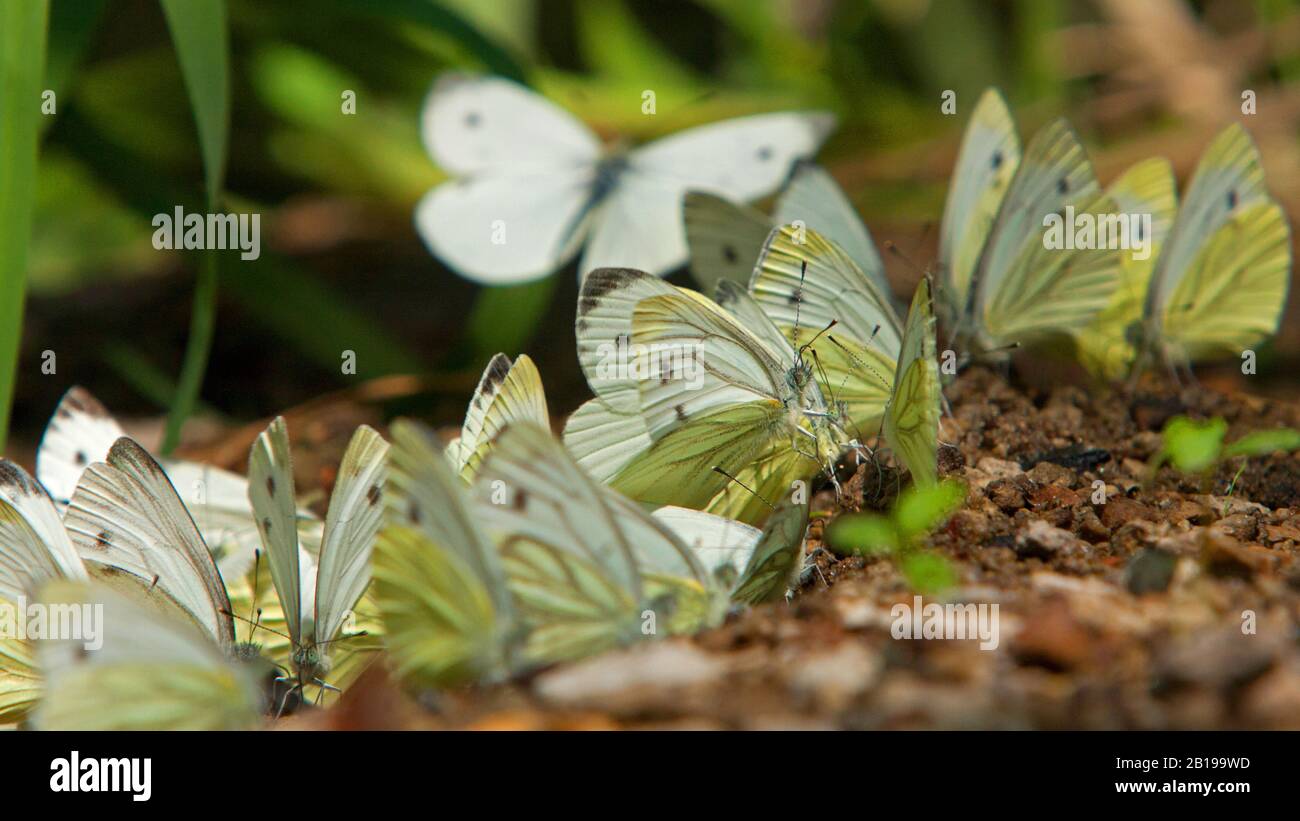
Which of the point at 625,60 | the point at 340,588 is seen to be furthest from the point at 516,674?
the point at 625,60

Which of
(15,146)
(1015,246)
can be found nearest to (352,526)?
(15,146)

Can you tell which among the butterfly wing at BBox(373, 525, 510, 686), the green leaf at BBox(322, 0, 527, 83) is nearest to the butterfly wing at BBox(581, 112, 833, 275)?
the green leaf at BBox(322, 0, 527, 83)

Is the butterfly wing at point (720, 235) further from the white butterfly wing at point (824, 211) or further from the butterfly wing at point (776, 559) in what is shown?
the butterfly wing at point (776, 559)

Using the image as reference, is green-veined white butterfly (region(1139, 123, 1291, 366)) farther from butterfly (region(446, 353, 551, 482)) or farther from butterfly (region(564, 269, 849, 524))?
butterfly (region(446, 353, 551, 482))

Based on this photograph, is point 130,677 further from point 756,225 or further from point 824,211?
point 824,211

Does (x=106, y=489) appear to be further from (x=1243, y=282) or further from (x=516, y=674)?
(x=1243, y=282)
